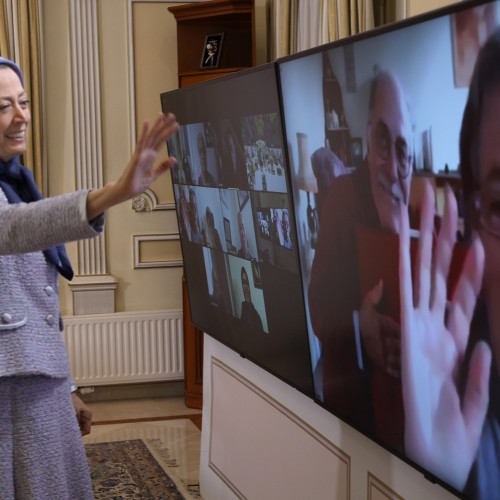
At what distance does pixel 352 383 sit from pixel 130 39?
4.71 meters

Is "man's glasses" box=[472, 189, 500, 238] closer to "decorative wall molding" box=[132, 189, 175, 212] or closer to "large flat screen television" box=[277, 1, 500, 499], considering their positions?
"large flat screen television" box=[277, 1, 500, 499]

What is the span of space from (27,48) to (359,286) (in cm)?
471

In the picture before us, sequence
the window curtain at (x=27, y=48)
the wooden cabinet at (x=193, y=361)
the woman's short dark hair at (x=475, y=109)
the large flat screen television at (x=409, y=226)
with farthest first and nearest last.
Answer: the wooden cabinet at (x=193, y=361) → the window curtain at (x=27, y=48) → the large flat screen television at (x=409, y=226) → the woman's short dark hair at (x=475, y=109)

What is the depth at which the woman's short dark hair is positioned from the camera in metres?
1.73

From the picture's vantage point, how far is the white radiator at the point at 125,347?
6.81 m

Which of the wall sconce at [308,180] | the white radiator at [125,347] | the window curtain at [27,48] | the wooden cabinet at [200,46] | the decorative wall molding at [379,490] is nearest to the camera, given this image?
the decorative wall molding at [379,490]

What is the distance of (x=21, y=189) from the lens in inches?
103

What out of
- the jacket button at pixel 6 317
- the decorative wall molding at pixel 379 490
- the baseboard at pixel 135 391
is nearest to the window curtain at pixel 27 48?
the baseboard at pixel 135 391

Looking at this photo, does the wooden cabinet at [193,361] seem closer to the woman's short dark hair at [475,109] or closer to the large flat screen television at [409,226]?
the large flat screen television at [409,226]

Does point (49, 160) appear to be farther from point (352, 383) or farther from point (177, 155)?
point (352, 383)

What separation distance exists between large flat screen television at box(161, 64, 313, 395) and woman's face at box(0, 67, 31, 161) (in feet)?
2.70

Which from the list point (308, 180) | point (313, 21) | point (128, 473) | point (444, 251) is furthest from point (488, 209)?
point (128, 473)

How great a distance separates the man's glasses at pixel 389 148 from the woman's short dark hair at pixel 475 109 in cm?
24

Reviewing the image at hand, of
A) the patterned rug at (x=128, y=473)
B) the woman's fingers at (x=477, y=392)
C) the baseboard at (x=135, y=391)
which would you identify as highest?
the woman's fingers at (x=477, y=392)
